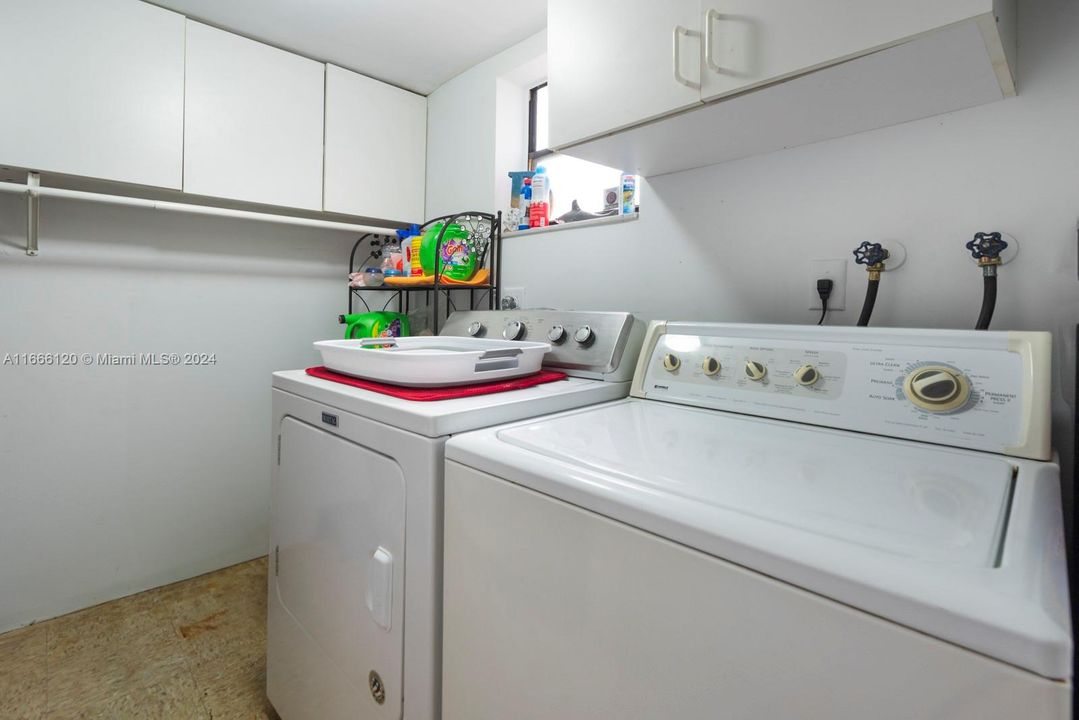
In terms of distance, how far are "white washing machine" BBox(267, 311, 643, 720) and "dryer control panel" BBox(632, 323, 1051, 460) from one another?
0.24m

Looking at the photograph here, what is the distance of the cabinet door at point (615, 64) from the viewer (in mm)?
1066

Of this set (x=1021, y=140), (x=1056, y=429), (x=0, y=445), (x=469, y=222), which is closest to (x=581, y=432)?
(x=1056, y=429)

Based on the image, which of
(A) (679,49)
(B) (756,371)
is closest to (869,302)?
(B) (756,371)

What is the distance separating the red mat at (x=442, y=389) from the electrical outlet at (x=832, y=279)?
69cm

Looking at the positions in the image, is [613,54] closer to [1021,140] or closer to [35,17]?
[1021,140]

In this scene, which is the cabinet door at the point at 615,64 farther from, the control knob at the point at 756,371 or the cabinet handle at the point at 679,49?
the control knob at the point at 756,371

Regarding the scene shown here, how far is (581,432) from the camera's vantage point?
2.99ft

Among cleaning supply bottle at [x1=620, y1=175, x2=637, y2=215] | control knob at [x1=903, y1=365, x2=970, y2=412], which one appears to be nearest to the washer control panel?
cleaning supply bottle at [x1=620, y1=175, x2=637, y2=215]

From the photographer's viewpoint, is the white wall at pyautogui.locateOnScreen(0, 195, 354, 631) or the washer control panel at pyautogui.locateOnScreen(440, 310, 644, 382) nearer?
the washer control panel at pyautogui.locateOnScreen(440, 310, 644, 382)

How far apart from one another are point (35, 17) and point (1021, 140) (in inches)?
109

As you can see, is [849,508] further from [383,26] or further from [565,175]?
[383,26]

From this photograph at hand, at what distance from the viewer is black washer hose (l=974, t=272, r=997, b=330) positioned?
0.99 metres

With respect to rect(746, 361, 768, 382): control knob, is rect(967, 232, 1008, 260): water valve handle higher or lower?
higher

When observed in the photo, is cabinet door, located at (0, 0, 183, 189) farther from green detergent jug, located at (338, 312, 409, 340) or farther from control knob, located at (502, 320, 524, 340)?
control knob, located at (502, 320, 524, 340)
